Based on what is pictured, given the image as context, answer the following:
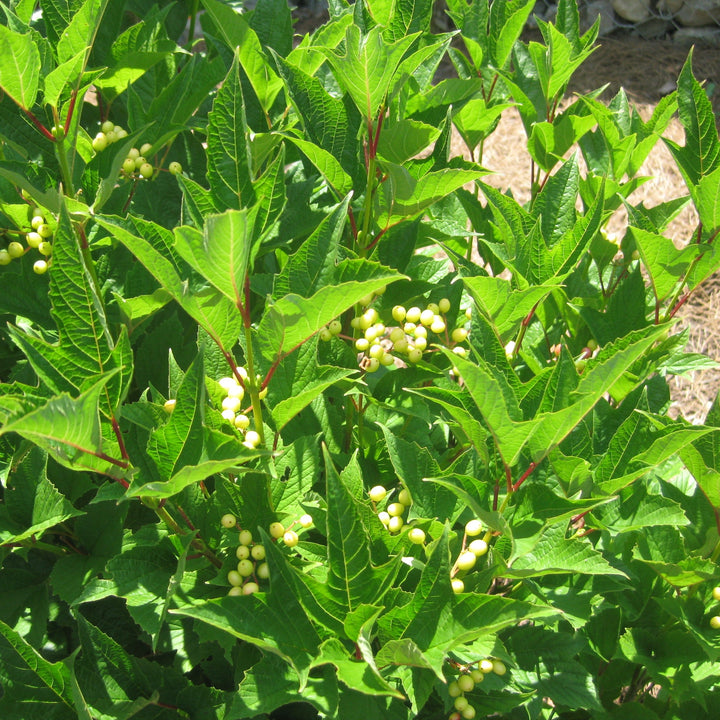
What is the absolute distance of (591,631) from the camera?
1.63 metres

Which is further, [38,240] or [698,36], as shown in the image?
[698,36]

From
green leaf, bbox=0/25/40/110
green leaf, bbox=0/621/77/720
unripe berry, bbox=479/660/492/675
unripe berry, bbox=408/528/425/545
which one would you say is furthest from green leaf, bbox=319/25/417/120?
green leaf, bbox=0/621/77/720

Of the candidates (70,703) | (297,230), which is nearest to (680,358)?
(297,230)

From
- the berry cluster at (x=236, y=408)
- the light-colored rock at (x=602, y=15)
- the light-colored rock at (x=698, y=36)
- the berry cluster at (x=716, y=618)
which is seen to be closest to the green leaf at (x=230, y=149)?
the berry cluster at (x=236, y=408)

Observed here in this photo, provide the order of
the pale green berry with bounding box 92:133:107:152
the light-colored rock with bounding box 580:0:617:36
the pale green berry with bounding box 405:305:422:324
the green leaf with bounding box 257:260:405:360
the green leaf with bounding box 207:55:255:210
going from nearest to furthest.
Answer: the green leaf with bounding box 257:260:405:360, the green leaf with bounding box 207:55:255:210, the pale green berry with bounding box 405:305:422:324, the pale green berry with bounding box 92:133:107:152, the light-colored rock with bounding box 580:0:617:36

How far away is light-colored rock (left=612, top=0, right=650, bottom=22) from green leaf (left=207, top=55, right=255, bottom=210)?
6.80 meters

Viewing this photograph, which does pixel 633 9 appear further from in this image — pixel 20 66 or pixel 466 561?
pixel 466 561

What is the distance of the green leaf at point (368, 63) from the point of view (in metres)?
1.21

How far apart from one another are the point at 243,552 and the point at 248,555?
16 mm

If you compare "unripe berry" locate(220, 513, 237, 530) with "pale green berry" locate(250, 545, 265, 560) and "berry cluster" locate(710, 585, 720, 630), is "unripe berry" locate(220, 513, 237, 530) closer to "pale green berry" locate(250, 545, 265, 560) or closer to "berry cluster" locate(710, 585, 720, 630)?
"pale green berry" locate(250, 545, 265, 560)

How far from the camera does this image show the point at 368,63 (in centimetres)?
123

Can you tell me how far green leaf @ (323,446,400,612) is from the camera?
3.44 feet

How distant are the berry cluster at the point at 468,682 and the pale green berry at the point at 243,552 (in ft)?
1.36

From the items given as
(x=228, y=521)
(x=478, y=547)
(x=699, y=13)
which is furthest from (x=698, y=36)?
(x=228, y=521)
